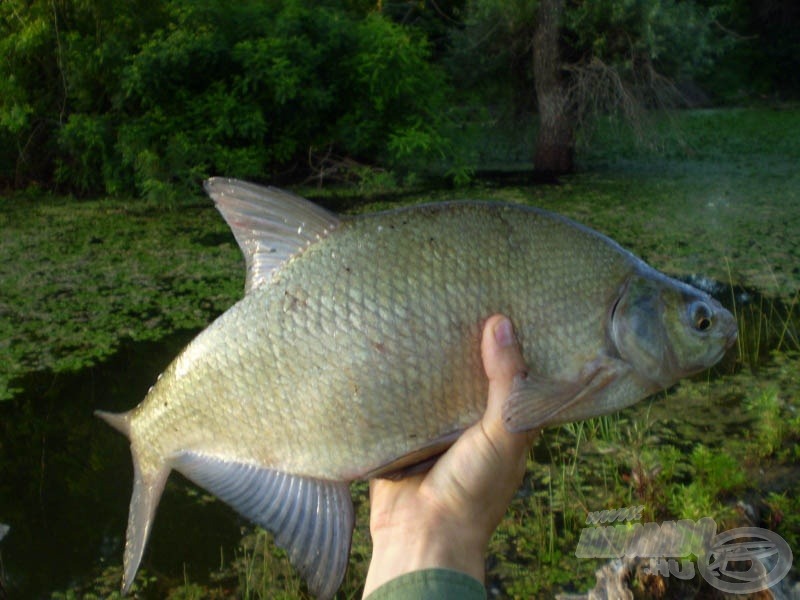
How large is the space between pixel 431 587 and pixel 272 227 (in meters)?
0.62

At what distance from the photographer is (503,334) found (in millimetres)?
1198

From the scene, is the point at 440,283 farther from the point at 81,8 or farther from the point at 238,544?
the point at 81,8

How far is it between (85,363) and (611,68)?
677 cm

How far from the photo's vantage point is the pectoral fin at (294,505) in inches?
49.5

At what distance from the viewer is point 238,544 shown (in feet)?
9.41

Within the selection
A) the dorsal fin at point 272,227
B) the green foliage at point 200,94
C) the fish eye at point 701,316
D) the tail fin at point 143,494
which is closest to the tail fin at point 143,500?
the tail fin at point 143,494

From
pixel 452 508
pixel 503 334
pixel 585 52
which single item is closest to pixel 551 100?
pixel 585 52

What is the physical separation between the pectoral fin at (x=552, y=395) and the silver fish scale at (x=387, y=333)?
0.02m

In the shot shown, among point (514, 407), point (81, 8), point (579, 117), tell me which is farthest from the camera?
point (579, 117)

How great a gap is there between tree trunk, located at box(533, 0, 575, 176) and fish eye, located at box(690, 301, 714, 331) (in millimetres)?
8640

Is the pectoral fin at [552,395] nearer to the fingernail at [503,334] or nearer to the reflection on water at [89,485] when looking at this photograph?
the fingernail at [503,334]

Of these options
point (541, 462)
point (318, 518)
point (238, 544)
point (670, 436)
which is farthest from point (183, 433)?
point (670, 436)

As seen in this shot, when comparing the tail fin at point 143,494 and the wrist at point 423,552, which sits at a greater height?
the tail fin at point 143,494

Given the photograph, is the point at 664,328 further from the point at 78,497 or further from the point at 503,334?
the point at 78,497
